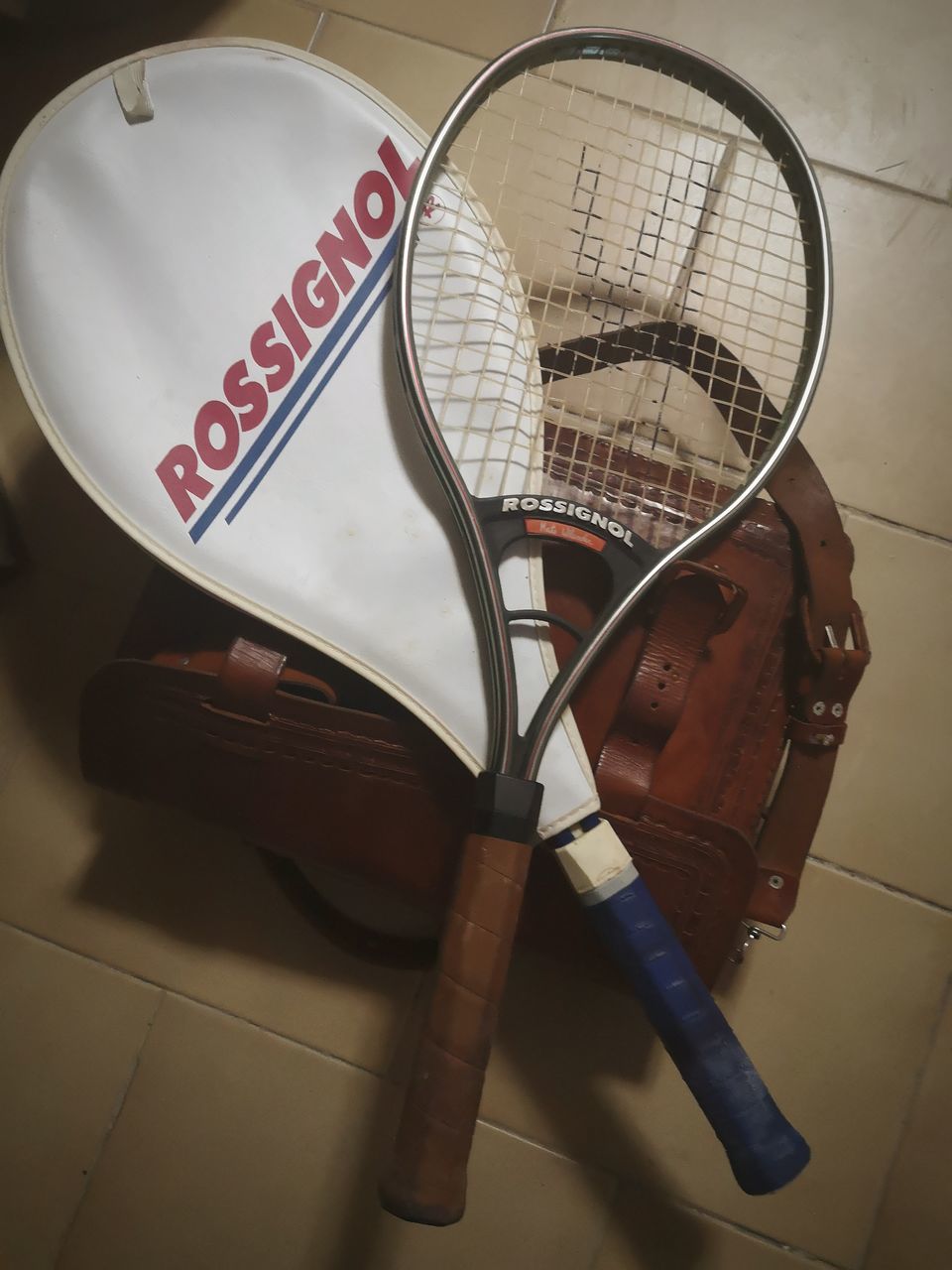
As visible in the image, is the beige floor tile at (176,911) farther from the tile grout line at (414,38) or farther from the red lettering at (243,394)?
the tile grout line at (414,38)

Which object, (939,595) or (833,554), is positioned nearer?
(833,554)

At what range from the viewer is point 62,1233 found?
77cm

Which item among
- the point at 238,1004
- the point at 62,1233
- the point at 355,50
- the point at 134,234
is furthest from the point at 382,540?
the point at 62,1233

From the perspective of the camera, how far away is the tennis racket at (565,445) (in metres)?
0.56

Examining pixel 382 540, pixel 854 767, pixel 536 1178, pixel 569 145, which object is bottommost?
pixel 536 1178

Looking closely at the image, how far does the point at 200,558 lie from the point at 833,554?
483 mm

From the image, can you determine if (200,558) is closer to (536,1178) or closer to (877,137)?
(536,1178)

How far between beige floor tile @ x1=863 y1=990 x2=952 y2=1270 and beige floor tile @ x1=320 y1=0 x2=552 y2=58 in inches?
41.5

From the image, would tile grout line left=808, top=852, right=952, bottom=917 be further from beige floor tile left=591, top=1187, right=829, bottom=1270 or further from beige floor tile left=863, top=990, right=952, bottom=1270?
beige floor tile left=591, top=1187, right=829, bottom=1270

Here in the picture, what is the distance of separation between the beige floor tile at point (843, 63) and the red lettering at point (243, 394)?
554 mm

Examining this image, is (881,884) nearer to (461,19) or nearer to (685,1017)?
(685,1017)

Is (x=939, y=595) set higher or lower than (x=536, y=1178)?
higher

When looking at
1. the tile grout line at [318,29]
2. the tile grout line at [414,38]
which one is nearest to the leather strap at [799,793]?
the tile grout line at [414,38]

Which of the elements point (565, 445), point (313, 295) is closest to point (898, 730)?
point (565, 445)
